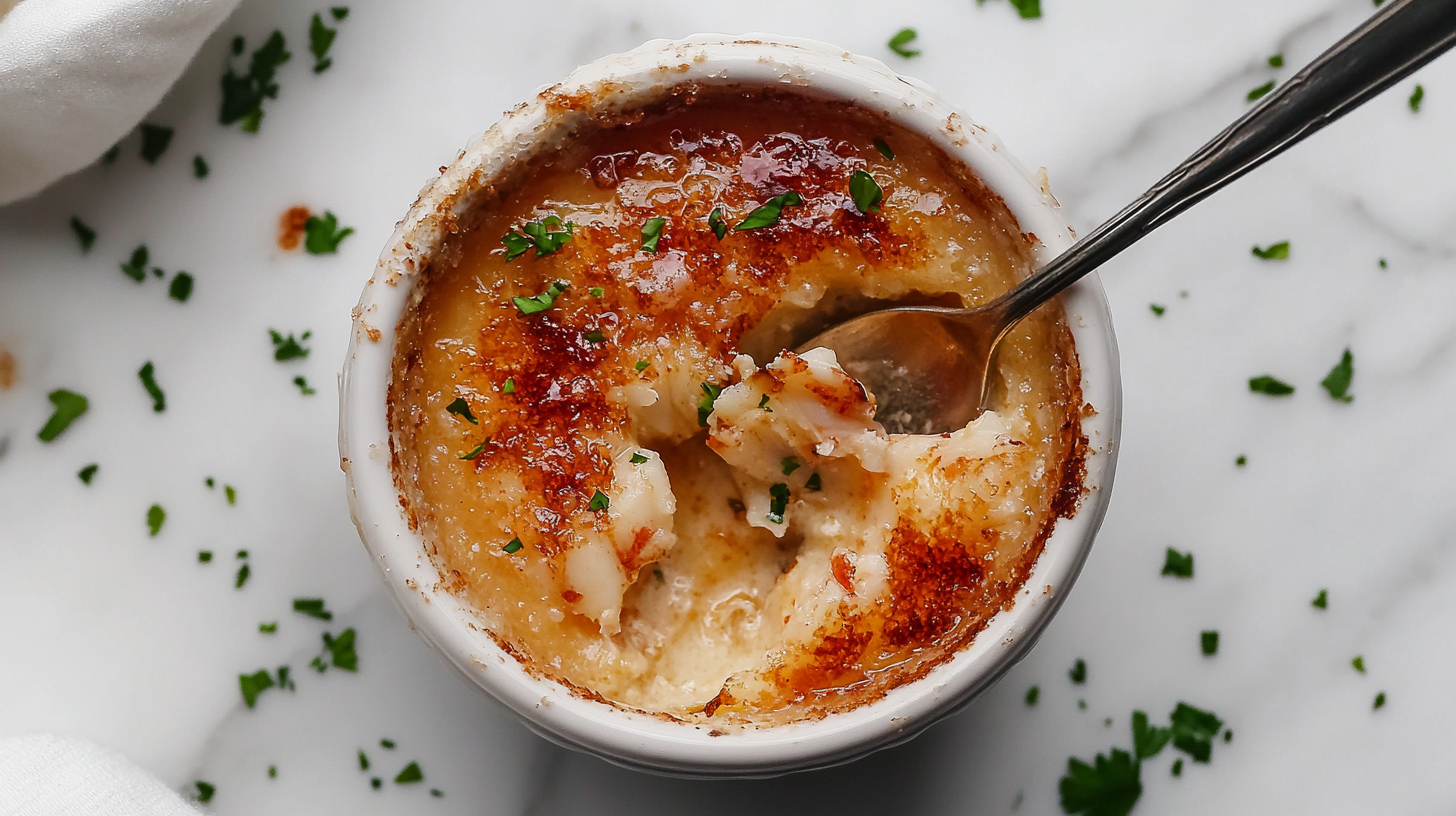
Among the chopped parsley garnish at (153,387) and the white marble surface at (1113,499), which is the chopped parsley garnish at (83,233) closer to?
the white marble surface at (1113,499)

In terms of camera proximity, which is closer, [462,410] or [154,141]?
[462,410]

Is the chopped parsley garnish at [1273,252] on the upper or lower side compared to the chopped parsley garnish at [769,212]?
upper

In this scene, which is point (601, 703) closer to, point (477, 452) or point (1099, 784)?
point (477, 452)

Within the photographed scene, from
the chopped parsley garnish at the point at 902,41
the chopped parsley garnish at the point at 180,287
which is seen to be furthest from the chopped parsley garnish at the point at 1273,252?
the chopped parsley garnish at the point at 180,287

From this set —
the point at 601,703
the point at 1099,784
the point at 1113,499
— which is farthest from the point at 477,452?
the point at 1099,784

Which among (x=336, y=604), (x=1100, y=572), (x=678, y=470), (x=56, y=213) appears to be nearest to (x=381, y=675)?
(x=336, y=604)

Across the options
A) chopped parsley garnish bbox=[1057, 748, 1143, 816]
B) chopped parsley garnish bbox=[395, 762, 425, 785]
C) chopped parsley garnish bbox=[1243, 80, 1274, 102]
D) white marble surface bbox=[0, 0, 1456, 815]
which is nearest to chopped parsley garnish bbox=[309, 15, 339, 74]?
white marble surface bbox=[0, 0, 1456, 815]
